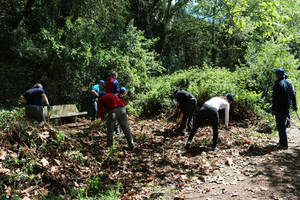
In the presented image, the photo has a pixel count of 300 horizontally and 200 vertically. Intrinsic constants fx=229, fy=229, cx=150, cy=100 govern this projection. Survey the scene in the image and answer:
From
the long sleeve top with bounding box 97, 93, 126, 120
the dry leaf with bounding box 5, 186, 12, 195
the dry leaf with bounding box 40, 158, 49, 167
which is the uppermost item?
the long sleeve top with bounding box 97, 93, 126, 120

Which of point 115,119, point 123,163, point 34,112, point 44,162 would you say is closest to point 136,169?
point 123,163

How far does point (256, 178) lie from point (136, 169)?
8.95ft

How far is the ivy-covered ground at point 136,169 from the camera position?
4355 millimetres

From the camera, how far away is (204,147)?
6883 millimetres

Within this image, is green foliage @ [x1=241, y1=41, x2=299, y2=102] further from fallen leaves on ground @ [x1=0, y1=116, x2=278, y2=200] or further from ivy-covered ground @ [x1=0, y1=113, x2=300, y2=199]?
ivy-covered ground @ [x1=0, y1=113, x2=300, y2=199]

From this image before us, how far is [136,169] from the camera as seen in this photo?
225 inches

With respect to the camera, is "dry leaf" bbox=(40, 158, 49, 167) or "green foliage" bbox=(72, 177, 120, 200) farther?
"dry leaf" bbox=(40, 158, 49, 167)

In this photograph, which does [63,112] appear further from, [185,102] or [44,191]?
[44,191]

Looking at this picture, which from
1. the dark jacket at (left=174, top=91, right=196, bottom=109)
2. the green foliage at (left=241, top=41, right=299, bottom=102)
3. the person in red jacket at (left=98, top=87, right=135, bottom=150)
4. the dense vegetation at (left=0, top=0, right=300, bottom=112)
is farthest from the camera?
the green foliage at (left=241, top=41, right=299, bottom=102)

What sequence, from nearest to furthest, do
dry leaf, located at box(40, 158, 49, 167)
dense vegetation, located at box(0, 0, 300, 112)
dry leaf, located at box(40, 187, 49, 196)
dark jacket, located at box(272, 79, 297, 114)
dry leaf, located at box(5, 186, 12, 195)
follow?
dry leaf, located at box(5, 186, 12, 195), dry leaf, located at box(40, 187, 49, 196), dry leaf, located at box(40, 158, 49, 167), dark jacket, located at box(272, 79, 297, 114), dense vegetation, located at box(0, 0, 300, 112)

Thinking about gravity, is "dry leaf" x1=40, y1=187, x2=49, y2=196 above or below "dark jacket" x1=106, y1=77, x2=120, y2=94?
below

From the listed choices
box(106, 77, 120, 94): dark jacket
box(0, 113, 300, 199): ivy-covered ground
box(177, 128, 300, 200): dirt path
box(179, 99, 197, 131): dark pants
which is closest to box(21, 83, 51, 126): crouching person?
box(0, 113, 300, 199): ivy-covered ground

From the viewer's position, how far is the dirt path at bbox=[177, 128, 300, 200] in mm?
4121

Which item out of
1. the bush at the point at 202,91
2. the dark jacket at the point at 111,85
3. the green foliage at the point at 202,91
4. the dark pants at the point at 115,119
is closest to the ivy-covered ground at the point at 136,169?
the dark pants at the point at 115,119
